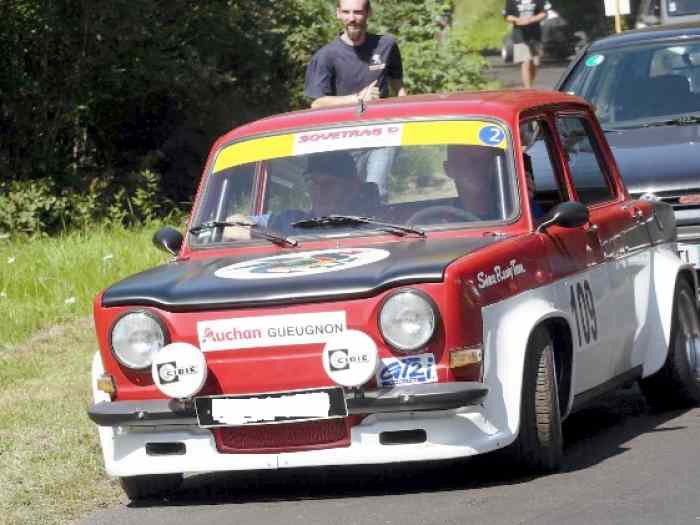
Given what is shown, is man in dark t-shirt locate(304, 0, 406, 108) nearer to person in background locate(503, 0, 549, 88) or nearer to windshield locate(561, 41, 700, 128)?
windshield locate(561, 41, 700, 128)

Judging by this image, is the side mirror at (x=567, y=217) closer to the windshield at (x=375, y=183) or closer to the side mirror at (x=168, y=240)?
the windshield at (x=375, y=183)

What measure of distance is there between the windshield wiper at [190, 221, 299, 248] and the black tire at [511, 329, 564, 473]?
1.21 meters

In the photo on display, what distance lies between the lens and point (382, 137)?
28.0 ft

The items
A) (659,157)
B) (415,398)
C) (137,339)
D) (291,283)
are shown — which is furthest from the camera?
(659,157)

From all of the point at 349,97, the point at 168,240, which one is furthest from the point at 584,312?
the point at 349,97

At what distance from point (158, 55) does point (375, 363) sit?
1309 centimetres

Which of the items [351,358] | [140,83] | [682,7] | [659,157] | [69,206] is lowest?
[69,206]

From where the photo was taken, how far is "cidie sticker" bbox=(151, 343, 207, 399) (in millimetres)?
7266

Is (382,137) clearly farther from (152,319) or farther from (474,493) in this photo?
(474,493)

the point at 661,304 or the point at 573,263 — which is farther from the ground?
the point at 573,263

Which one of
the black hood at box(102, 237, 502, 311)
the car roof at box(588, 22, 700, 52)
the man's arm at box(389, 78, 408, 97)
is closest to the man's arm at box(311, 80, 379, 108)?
the man's arm at box(389, 78, 408, 97)

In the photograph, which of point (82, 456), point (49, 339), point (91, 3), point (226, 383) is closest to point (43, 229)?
point (91, 3)

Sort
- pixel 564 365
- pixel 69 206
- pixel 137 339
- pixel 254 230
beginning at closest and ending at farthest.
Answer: pixel 137 339
pixel 564 365
pixel 254 230
pixel 69 206

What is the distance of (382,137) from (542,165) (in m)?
0.76
